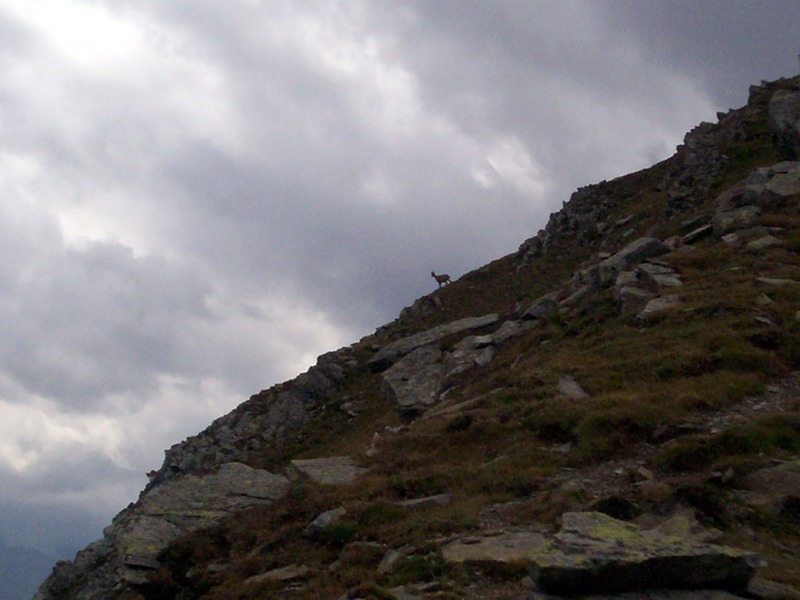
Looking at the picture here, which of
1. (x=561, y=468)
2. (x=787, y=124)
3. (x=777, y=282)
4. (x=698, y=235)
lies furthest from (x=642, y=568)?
(x=787, y=124)

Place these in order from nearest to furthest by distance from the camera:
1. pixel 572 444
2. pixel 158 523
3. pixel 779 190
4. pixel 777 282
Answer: pixel 572 444 → pixel 158 523 → pixel 777 282 → pixel 779 190

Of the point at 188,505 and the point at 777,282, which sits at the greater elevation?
the point at 777,282

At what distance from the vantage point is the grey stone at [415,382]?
2770cm

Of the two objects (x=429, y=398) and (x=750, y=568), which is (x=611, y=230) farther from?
(x=750, y=568)

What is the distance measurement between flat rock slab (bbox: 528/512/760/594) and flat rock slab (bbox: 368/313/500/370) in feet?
92.9

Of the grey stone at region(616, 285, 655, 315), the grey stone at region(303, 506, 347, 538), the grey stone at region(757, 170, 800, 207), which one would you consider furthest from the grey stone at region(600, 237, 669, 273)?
the grey stone at region(303, 506, 347, 538)

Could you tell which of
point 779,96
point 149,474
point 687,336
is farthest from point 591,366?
point 779,96

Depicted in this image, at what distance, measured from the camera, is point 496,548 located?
35.8 feet

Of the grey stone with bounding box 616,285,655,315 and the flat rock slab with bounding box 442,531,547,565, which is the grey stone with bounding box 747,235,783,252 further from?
the flat rock slab with bounding box 442,531,547,565

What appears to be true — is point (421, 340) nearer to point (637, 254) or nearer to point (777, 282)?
point (637, 254)

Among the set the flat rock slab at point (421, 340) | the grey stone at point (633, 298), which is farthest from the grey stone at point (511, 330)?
the flat rock slab at point (421, 340)

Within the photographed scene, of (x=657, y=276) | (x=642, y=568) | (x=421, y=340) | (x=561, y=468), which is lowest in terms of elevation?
(x=642, y=568)

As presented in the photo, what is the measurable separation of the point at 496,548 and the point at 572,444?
17.1 ft

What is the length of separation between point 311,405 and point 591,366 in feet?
66.2
